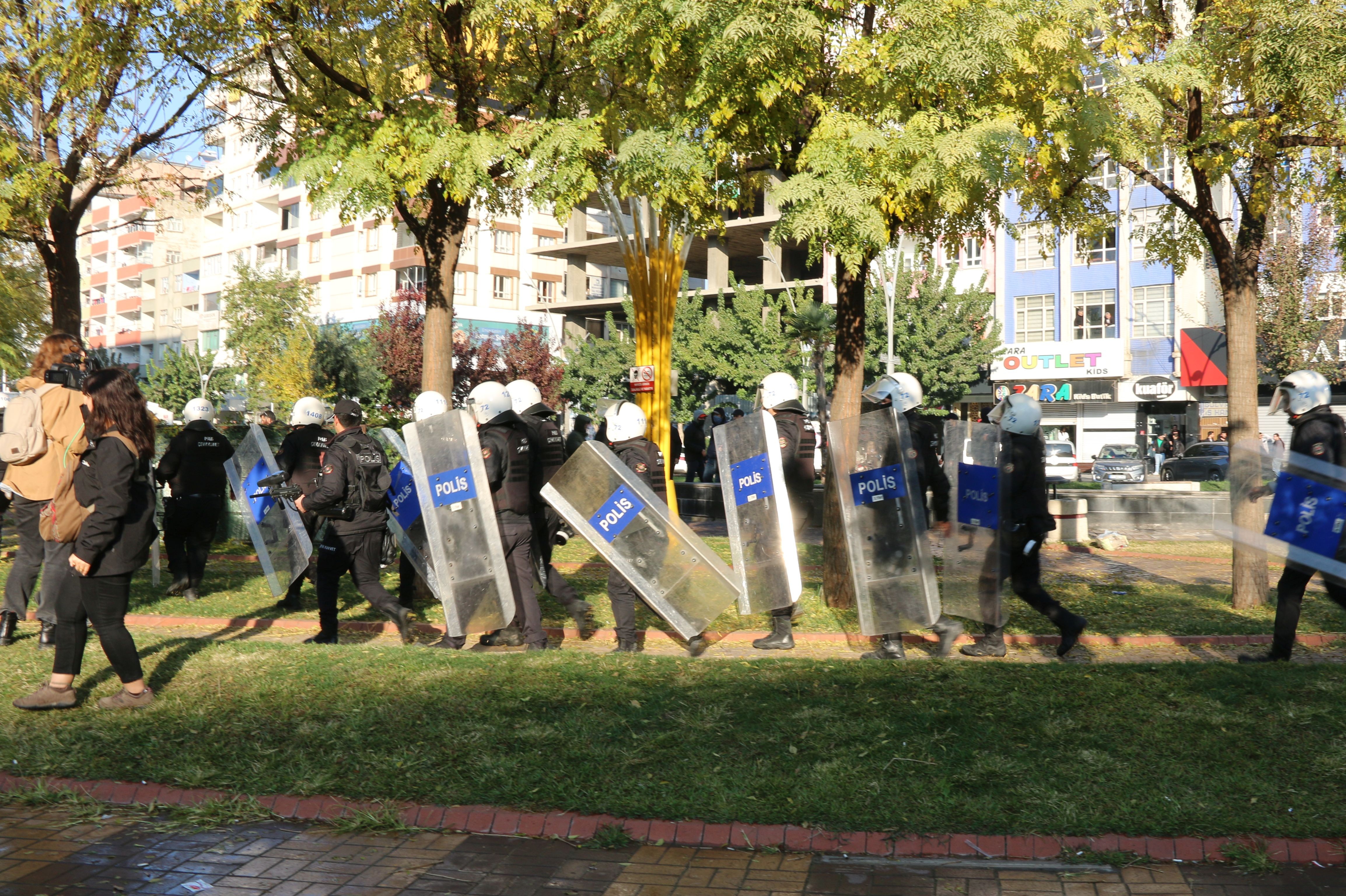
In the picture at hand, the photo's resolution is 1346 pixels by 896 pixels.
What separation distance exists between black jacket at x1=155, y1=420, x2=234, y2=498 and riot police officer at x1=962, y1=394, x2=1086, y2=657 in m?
7.12

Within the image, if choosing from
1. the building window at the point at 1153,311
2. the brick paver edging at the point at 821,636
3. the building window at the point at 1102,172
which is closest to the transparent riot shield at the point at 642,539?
the brick paver edging at the point at 821,636

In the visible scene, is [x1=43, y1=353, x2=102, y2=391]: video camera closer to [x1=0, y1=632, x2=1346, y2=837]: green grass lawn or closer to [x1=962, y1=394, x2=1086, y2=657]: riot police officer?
[x1=0, y1=632, x2=1346, y2=837]: green grass lawn

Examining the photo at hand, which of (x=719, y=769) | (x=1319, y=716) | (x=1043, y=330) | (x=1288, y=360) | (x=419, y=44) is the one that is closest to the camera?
(x=719, y=769)

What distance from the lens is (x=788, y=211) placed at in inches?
316

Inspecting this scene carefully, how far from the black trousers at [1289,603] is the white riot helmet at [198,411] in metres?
8.88

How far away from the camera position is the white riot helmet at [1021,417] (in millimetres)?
7289

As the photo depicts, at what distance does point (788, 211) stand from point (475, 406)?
274cm

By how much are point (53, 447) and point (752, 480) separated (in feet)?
14.8

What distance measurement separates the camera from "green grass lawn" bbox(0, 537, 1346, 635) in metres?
8.54

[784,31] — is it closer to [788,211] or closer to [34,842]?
[788,211]

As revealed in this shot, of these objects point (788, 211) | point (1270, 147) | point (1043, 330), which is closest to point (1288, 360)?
point (1043, 330)

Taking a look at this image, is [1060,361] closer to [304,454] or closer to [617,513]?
[304,454]

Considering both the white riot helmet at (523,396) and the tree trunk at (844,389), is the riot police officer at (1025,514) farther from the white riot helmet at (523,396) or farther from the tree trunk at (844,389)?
the white riot helmet at (523,396)

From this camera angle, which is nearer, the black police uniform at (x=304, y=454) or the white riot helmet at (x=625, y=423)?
the white riot helmet at (x=625, y=423)
